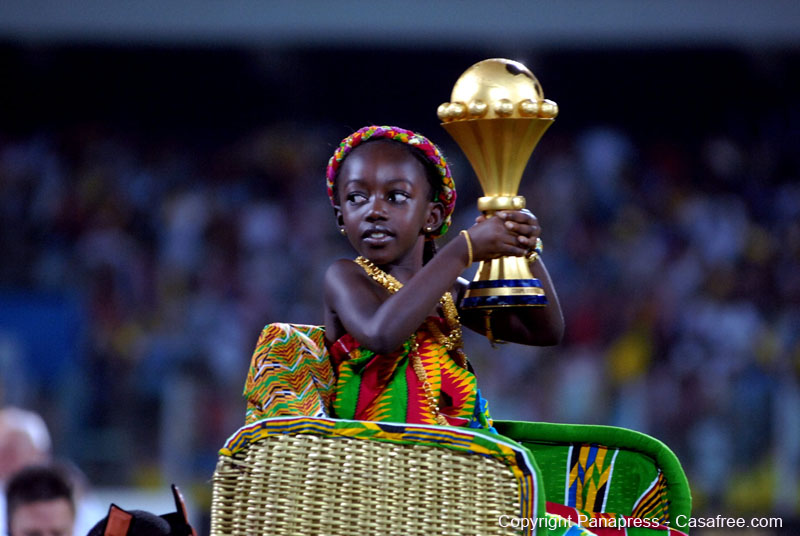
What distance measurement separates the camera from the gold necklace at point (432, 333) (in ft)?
7.41

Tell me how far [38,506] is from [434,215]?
1.57 m

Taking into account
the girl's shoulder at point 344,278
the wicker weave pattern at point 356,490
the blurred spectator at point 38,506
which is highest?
the girl's shoulder at point 344,278

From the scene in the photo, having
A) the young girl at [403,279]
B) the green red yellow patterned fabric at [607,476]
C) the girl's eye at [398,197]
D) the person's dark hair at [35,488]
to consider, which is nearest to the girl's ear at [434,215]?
the young girl at [403,279]

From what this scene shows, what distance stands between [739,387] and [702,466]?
55 centimetres

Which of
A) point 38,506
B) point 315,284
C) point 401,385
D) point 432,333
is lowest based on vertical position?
point 38,506

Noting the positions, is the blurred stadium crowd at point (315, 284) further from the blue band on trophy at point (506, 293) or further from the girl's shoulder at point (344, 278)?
the blue band on trophy at point (506, 293)

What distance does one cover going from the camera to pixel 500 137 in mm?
2227

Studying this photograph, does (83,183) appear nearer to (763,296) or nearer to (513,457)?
(763,296)

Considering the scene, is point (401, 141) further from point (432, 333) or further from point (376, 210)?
point (432, 333)

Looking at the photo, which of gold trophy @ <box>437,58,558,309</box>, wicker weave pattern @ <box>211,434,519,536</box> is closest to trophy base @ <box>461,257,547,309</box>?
gold trophy @ <box>437,58,558,309</box>

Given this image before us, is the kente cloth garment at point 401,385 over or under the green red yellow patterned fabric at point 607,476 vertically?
over

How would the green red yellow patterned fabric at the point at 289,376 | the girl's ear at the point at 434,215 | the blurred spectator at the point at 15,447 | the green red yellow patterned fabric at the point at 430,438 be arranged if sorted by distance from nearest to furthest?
1. the green red yellow patterned fabric at the point at 430,438
2. the green red yellow patterned fabric at the point at 289,376
3. the girl's ear at the point at 434,215
4. the blurred spectator at the point at 15,447

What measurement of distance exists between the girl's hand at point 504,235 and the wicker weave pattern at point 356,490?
472mm

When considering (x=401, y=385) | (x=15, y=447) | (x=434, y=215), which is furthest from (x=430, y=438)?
(x=15, y=447)
